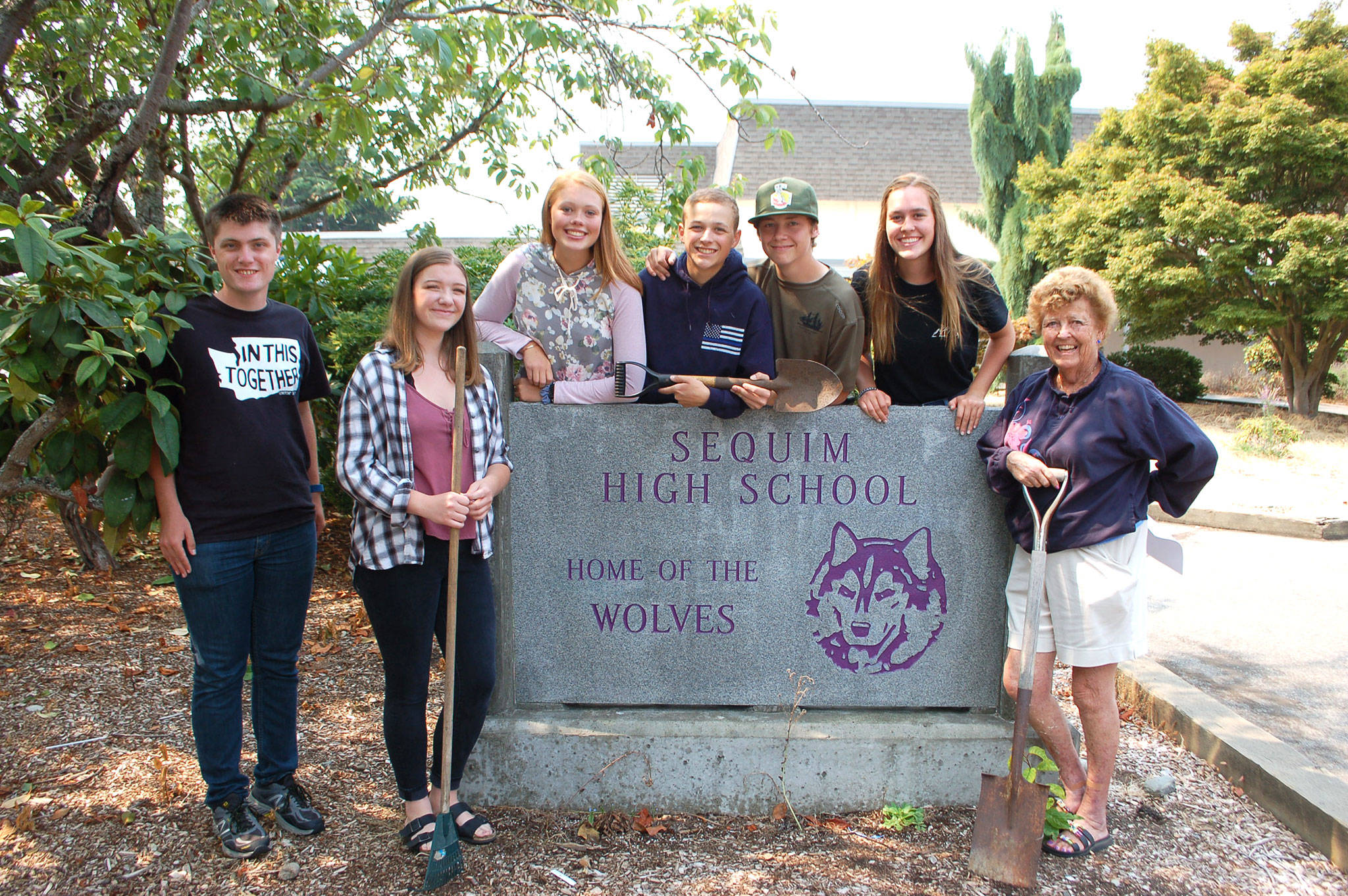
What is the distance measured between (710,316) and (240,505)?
4.99ft

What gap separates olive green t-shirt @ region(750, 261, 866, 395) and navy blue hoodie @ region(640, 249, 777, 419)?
92 mm

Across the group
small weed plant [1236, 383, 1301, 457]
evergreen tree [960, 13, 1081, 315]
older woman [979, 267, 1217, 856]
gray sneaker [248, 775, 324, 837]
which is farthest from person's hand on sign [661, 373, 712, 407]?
evergreen tree [960, 13, 1081, 315]

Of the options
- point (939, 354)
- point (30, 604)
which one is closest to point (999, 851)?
point (939, 354)

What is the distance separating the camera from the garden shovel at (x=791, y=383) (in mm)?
2740

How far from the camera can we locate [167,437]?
2.35 metres

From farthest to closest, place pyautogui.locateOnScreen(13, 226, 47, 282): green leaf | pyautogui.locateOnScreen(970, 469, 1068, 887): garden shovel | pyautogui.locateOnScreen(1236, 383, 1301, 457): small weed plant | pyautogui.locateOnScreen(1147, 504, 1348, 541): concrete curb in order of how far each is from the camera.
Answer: pyautogui.locateOnScreen(1236, 383, 1301, 457): small weed plant → pyautogui.locateOnScreen(1147, 504, 1348, 541): concrete curb → pyautogui.locateOnScreen(970, 469, 1068, 887): garden shovel → pyautogui.locateOnScreen(13, 226, 47, 282): green leaf

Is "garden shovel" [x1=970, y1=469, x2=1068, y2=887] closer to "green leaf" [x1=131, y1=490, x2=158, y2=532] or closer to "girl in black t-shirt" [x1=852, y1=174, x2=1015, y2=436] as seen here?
"girl in black t-shirt" [x1=852, y1=174, x2=1015, y2=436]

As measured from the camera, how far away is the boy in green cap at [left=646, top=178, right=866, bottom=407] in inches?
110

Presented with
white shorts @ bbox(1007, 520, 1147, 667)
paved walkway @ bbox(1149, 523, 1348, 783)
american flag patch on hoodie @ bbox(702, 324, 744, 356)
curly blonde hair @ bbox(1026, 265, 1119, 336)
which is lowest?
paved walkway @ bbox(1149, 523, 1348, 783)

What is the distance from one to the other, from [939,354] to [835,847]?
1.67 metres

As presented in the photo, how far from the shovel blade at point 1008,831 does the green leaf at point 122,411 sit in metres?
2.64

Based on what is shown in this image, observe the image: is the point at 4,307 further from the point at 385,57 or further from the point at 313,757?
the point at 385,57

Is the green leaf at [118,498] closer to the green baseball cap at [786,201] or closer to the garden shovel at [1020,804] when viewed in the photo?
the green baseball cap at [786,201]

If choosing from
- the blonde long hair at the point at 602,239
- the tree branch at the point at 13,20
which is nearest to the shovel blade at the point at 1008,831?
the blonde long hair at the point at 602,239
